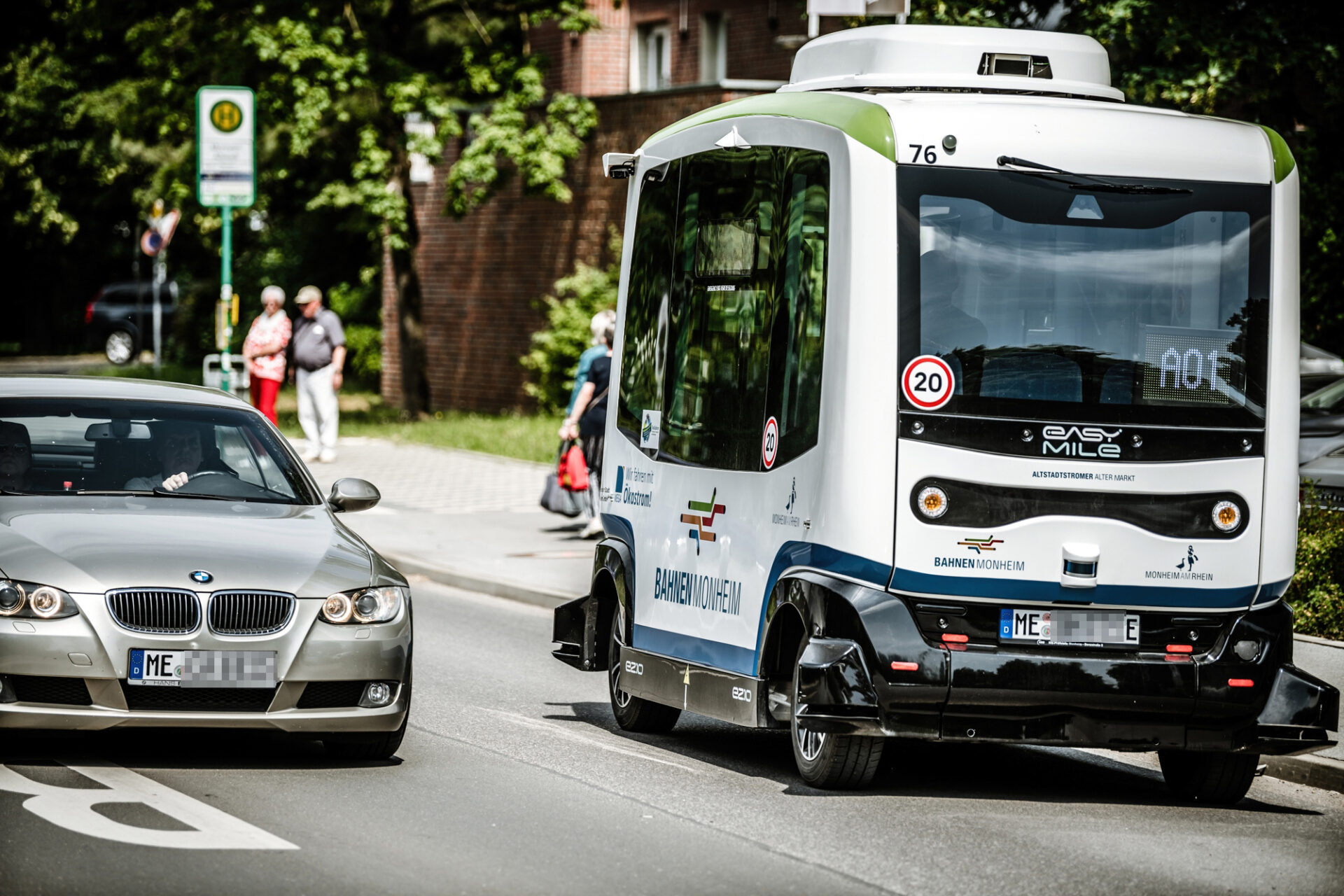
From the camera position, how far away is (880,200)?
7.61 metres

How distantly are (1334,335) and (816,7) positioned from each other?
1080 centimetres

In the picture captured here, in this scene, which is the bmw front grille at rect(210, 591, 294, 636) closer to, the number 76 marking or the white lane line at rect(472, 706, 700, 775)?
the white lane line at rect(472, 706, 700, 775)

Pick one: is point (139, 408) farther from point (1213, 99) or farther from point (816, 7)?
point (1213, 99)

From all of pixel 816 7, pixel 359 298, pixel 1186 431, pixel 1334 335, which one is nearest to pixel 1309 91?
pixel 1334 335

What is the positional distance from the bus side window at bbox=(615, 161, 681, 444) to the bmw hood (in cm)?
168

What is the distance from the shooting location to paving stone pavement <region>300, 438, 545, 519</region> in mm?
20531

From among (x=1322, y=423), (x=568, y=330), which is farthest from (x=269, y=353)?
(x=1322, y=423)

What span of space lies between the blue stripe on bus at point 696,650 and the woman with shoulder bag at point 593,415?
23.5 feet

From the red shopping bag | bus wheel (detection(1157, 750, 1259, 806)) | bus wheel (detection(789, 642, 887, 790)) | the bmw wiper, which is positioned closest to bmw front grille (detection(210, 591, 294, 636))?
the bmw wiper

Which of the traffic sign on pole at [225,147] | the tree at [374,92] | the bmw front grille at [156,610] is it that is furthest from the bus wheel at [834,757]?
the tree at [374,92]

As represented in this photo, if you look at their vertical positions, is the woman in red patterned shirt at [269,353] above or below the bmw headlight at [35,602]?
above

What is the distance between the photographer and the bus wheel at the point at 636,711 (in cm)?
941

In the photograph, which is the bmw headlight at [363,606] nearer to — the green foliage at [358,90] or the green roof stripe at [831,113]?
the green roof stripe at [831,113]

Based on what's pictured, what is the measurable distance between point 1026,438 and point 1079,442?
209mm
